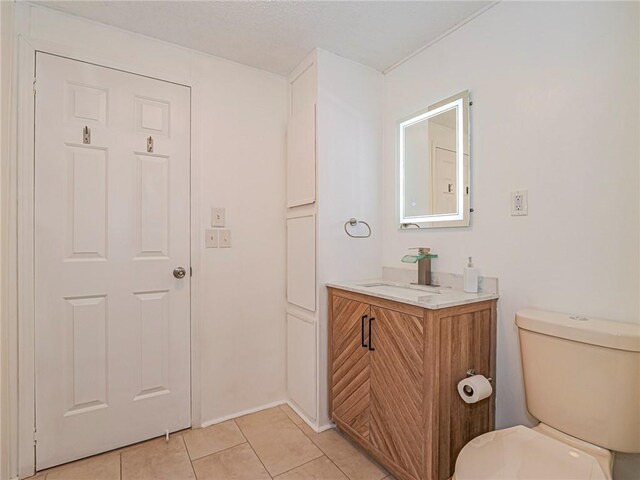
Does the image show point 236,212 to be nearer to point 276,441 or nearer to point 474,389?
point 276,441

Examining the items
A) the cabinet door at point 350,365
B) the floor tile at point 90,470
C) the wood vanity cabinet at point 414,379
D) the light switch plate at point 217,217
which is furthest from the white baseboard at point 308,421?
the light switch plate at point 217,217

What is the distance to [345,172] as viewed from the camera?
2043 mm

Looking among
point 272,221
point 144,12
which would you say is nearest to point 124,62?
point 144,12

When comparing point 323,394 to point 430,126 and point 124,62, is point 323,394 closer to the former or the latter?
point 430,126

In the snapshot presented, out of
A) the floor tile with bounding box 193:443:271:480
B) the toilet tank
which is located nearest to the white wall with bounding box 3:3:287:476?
the floor tile with bounding box 193:443:271:480

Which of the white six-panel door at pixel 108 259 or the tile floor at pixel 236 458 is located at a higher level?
the white six-panel door at pixel 108 259

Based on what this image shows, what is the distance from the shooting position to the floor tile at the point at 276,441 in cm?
168

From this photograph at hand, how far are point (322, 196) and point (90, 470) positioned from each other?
1842mm

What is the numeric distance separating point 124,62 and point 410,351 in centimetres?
210

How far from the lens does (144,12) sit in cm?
166

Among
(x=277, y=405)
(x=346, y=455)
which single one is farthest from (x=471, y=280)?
(x=277, y=405)

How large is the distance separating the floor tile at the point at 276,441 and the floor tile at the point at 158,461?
35cm

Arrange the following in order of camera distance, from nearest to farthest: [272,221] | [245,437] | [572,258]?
1. [572,258]
2. [245,437]
3. [272,221]

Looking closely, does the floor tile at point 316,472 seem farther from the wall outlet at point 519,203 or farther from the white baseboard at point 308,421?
the wall outlet at point 519,203
